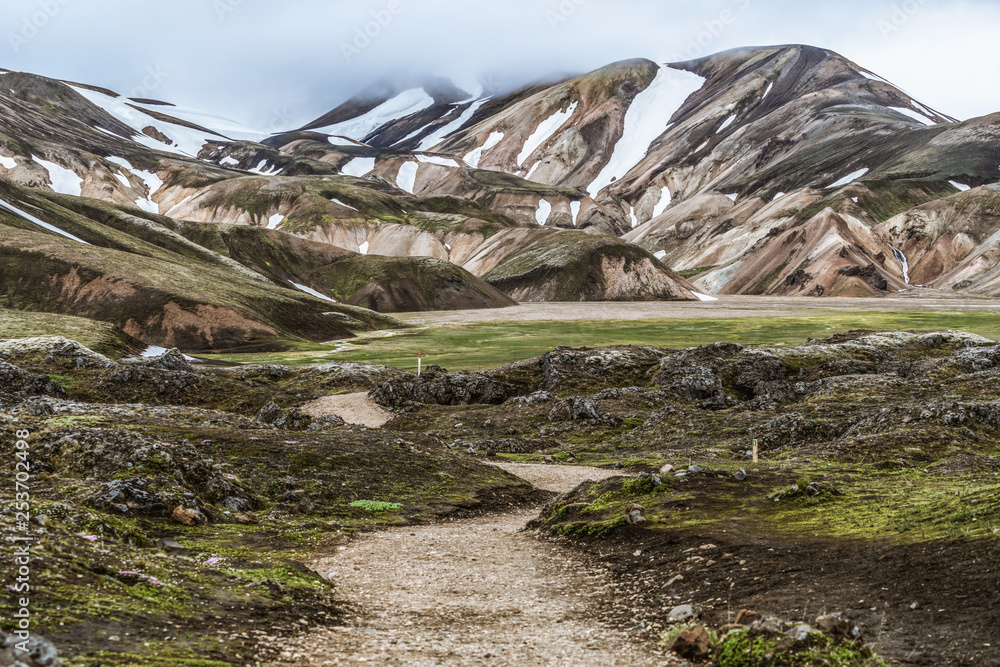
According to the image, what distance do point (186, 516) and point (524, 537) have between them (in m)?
8.27

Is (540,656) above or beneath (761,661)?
beneath

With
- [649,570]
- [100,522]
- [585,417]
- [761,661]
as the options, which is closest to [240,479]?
[100,522]

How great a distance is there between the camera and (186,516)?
680 inches

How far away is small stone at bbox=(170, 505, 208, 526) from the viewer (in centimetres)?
1716

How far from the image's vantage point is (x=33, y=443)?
1995cm

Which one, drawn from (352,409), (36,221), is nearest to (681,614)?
(352,409)

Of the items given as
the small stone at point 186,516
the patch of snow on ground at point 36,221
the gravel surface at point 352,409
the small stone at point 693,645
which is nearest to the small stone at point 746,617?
the small stone at point 693,645

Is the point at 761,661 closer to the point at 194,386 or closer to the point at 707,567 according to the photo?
the point at 707,567

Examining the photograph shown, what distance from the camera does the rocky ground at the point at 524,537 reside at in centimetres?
1000

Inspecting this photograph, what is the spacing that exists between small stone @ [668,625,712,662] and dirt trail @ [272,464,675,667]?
30 cm

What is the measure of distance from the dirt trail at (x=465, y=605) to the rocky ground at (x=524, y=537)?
0.22 ft

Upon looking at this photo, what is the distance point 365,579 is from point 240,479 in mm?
8531

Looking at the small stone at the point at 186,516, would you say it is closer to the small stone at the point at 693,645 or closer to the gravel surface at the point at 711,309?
the small stone at the point at 693,645

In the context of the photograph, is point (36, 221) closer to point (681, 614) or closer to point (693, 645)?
point (681, 614)
